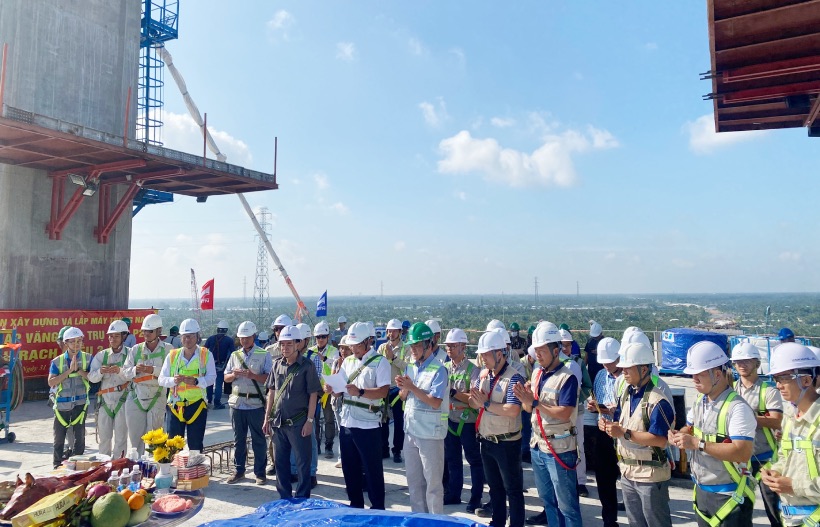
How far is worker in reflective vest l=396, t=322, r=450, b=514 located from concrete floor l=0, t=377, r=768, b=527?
61cm

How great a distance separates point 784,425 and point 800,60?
204 inches

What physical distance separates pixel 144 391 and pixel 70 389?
1.10 metres

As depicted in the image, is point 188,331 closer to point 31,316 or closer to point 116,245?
point 31,316

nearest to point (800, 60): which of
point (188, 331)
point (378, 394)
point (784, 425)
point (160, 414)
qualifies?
point (784, 425)

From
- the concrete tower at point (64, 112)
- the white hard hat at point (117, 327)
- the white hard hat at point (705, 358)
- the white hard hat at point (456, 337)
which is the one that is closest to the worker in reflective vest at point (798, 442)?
the white hard hat at point (705, 358)

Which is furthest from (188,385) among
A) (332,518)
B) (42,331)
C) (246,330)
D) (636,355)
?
(42,331)

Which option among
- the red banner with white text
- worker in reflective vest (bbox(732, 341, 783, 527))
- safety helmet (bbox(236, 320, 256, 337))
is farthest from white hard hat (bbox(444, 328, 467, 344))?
the red banner with white text

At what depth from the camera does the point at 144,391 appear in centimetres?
780

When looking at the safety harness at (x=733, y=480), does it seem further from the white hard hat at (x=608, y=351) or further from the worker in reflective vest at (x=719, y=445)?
the white hard hat at (x=608, y=351)

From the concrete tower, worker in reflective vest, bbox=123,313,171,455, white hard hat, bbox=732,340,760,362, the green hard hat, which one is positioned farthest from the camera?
Result: the concrete tower

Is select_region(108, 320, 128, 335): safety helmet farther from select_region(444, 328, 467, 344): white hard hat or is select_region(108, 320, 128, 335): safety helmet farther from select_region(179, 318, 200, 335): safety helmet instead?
select_region(444, 328, 467, 344): white hard hat

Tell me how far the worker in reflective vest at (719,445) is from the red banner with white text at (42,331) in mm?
15202

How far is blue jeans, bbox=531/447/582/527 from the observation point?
4.91 m

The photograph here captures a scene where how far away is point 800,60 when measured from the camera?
6738 millimetres
